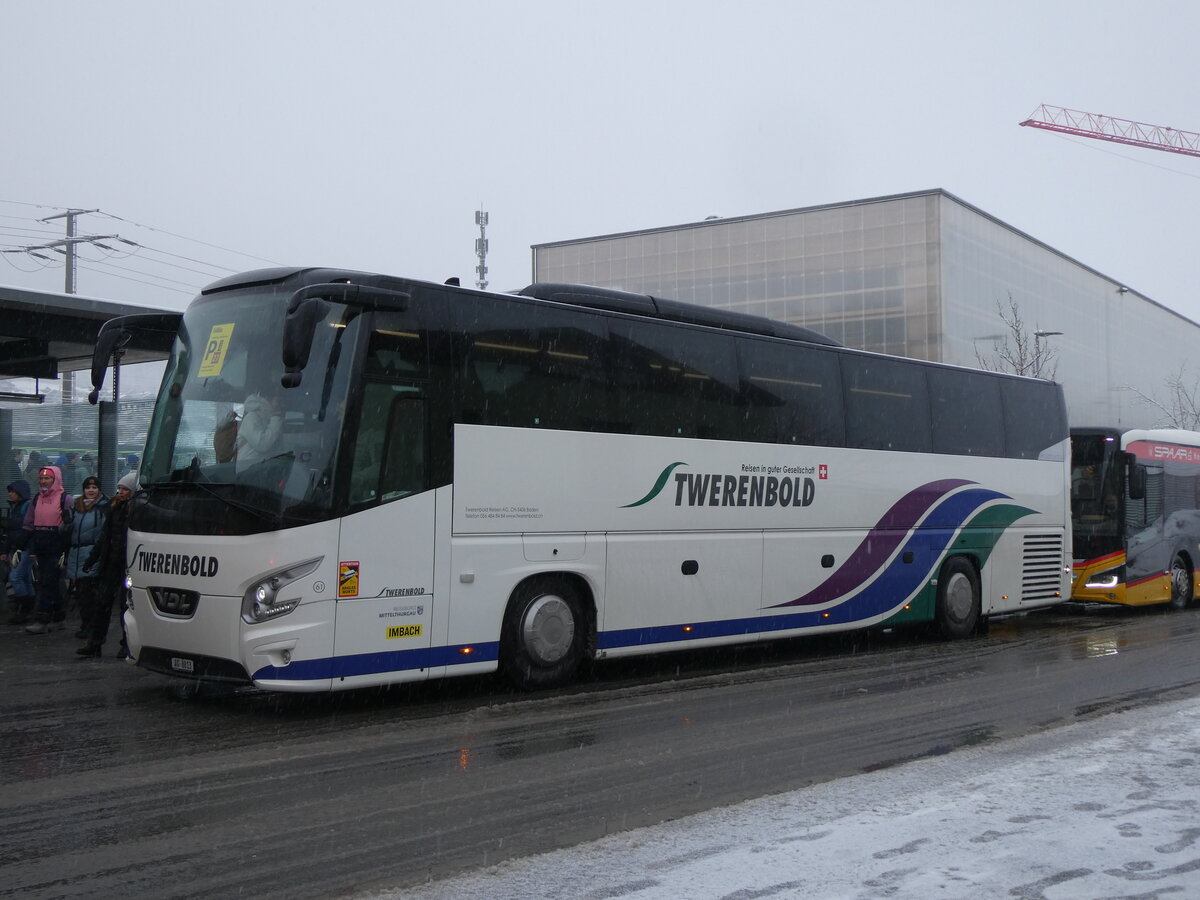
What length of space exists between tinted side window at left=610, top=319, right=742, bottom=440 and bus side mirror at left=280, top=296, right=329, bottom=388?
11.8 ft

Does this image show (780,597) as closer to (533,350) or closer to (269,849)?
(533,350)

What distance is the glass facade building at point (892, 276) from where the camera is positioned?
2092 inches

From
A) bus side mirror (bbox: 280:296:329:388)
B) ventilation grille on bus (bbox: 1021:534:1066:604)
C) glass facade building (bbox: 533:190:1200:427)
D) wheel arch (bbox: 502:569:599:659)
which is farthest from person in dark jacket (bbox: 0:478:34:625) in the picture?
glass facade building (bbox: 533:190:1200:427)

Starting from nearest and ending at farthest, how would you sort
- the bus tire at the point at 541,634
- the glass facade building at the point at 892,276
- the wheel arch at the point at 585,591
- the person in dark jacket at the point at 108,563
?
the bus tire at the point at 541,634
the wheel arch at the point at 585,591
the person in dark jacket at the point at 108,563
the glass facade building at the point at 892,276

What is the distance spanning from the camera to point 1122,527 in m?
19.1

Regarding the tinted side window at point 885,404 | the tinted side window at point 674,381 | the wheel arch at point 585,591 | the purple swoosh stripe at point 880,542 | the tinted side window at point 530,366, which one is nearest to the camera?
the tinted side window at point 530,366

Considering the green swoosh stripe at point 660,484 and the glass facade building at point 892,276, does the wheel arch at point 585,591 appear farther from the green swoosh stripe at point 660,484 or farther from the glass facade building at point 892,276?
the glass facade building at point 892,276

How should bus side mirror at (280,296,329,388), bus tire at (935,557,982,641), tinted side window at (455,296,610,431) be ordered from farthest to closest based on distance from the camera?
bus tire at (935,557,982,641)
tinted side window at (455,296,610,431)
bus side mirror at (280,296,329,388)

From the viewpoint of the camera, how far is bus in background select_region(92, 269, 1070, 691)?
8.95m

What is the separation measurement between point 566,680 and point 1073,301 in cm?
5900

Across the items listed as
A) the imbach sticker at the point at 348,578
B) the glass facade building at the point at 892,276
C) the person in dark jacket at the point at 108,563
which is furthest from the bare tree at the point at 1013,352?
the imbach sticker at the point at 348,578

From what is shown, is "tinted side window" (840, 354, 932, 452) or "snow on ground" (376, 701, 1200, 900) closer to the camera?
"snow on ground" (376, 701, 1200, 900)

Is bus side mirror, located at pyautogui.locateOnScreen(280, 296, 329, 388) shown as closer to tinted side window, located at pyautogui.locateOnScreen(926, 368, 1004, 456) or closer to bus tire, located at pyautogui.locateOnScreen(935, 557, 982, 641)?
tinted side window, located at pyautogui.locateOnScreen(926, 368, 1004, 456)

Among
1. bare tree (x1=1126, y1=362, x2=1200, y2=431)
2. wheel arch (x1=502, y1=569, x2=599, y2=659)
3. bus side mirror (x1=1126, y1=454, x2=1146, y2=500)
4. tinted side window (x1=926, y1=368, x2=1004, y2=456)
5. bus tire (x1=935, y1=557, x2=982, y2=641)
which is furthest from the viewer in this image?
bare tree (x1=1126, y1=362, x2=1200, y2=431)
